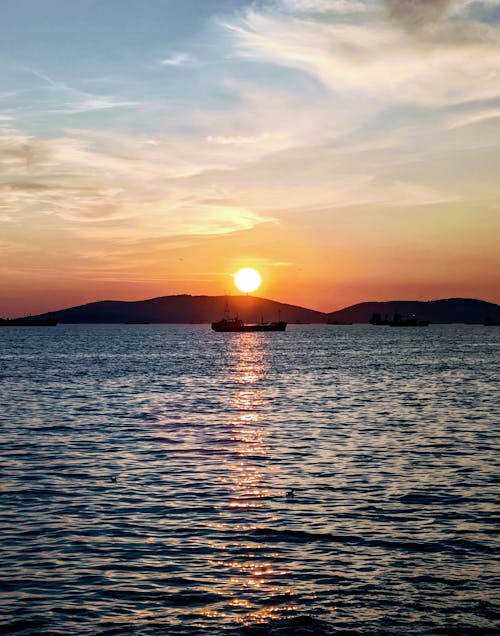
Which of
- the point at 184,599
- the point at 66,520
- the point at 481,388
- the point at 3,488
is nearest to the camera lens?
the point at 184,599

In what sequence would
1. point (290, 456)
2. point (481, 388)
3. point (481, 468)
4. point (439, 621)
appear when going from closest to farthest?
point (439, 621) → point (481, 468) → point (290, 456) → point (481, 388)

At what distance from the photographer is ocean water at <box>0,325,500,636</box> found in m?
17.8

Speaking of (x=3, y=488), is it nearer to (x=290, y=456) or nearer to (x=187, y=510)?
(x=187, y=510)

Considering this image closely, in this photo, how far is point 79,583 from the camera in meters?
19.7

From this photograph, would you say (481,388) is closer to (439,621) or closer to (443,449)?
(443,449)

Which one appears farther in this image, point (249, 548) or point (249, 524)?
point (249, 524)

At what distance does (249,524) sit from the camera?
25.5 meters

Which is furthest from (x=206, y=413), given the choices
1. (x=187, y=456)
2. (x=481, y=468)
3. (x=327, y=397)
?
(x=481, y=468)

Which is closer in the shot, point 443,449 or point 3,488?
point 3,488

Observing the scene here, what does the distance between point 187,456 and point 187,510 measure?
38.3ft

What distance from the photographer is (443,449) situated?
133 feet

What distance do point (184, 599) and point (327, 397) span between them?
56.4 m

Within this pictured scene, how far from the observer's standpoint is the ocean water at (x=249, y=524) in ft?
58.3

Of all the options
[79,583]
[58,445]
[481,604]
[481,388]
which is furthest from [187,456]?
[481,388]
